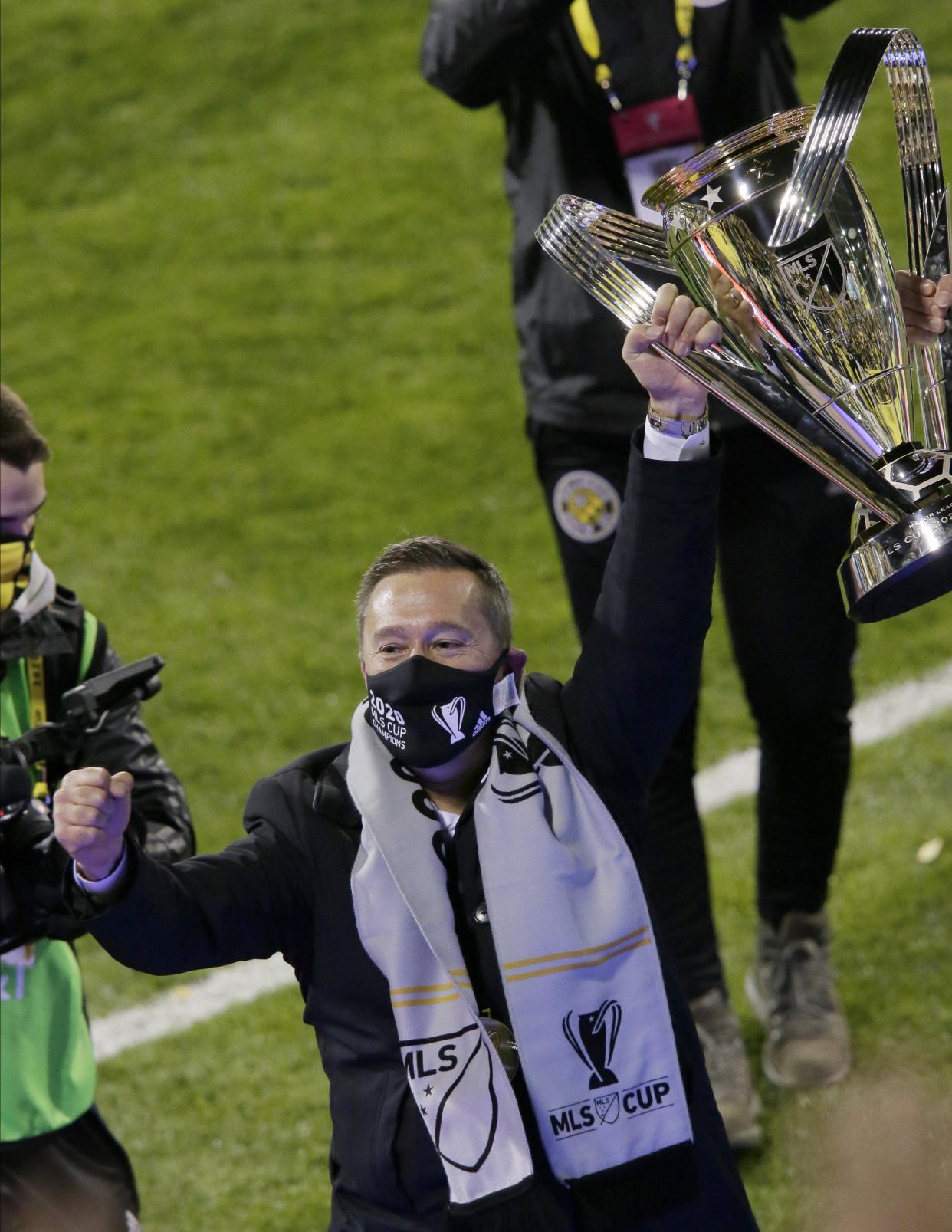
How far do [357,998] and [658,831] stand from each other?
0.93 metres

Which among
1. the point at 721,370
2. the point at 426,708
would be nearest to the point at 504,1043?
the point at 426,708

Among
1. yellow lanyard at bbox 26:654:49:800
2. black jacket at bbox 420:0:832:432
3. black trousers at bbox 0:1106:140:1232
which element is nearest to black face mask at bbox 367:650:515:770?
yellow lanyard at bbox 26:654:49:800

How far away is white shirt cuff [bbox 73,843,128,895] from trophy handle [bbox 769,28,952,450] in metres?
1.02

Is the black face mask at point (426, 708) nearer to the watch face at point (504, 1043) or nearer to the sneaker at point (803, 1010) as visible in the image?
the watch face at point (504, 1043)

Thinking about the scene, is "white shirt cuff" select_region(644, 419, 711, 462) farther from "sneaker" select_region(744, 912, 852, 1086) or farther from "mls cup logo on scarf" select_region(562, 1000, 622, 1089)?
"sneaker" select_region(744, 912, 852, 1086)

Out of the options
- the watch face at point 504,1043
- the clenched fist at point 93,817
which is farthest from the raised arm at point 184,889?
the watch face at point 504,1043

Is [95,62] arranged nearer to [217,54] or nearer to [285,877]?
[217,54]

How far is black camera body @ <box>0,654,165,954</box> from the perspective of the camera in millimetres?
2471

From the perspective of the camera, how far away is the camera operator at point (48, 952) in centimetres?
262

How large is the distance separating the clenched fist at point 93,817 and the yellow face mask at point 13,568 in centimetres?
65

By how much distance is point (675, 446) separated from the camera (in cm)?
215

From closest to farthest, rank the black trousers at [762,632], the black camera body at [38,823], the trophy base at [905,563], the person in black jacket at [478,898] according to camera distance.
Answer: the trophy base at [905,563] < the person in black jacket at [478,898] < the black camera body at [38,823] < the black trousers at [762,632]

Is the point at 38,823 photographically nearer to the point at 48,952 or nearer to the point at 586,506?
the point at 48,952

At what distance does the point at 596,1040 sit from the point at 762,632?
97 cm
